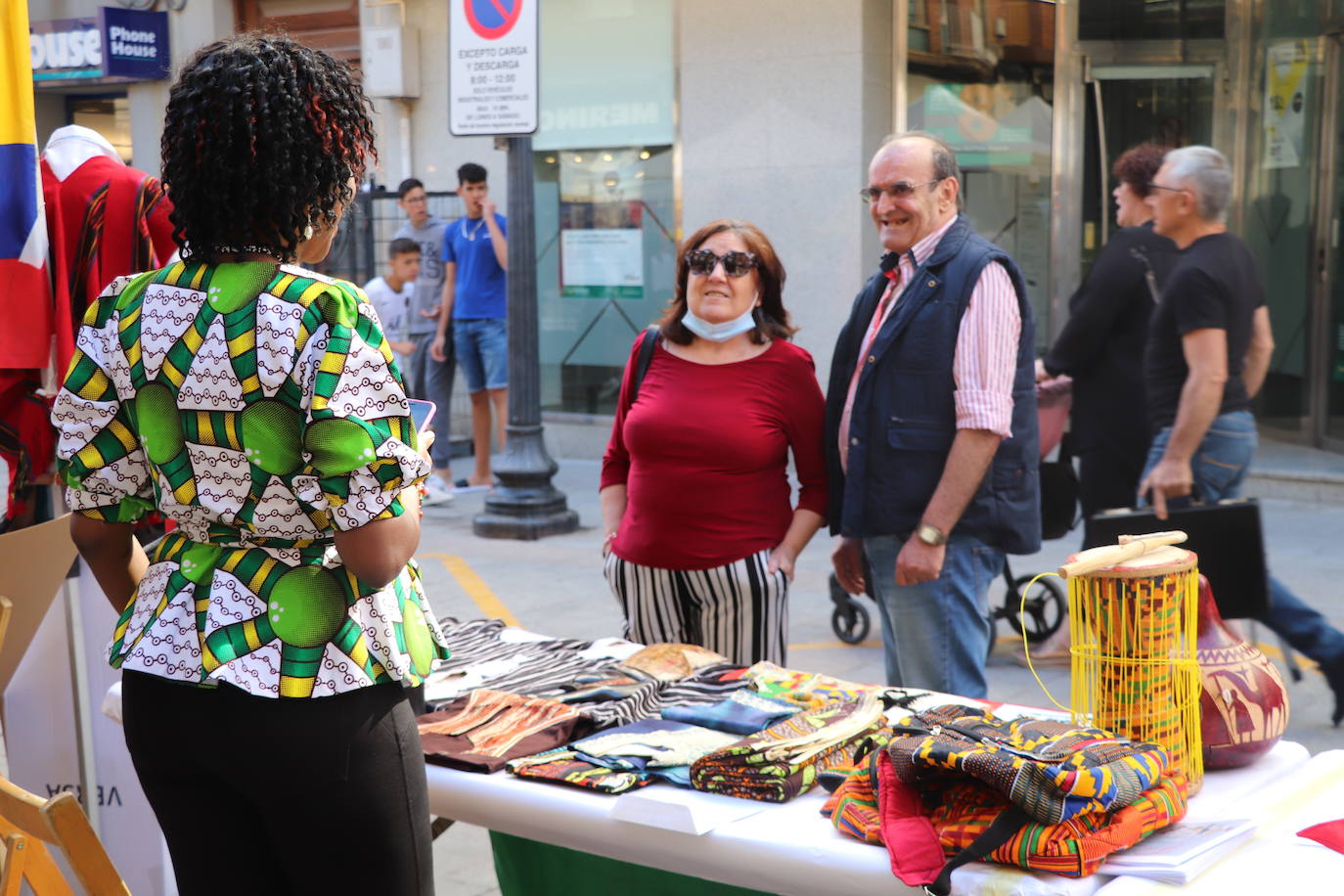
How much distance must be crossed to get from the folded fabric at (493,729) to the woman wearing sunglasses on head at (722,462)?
100 centimetres

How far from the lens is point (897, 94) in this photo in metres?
9.62

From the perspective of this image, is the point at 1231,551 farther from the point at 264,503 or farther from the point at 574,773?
the point at 264,503

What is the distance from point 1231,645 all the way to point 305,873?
1545 millimetres

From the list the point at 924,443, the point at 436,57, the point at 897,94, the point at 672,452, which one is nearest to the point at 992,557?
the point at 924,443

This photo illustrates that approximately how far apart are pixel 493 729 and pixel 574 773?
0.87 feet

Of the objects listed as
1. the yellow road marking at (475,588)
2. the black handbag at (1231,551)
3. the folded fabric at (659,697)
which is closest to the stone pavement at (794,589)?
the yellow road marking at (475,588)

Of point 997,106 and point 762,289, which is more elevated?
point 997,106

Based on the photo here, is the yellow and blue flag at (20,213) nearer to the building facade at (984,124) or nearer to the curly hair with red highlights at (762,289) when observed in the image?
the curly hair with red highlights at (762,289)

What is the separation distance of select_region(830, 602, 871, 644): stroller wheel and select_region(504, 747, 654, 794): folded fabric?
367cm

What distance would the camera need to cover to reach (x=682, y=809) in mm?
2373

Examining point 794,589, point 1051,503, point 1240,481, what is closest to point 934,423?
point 1240,481

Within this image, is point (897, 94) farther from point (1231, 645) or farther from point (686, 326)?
point (1231, 645)

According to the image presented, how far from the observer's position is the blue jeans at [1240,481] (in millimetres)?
5016

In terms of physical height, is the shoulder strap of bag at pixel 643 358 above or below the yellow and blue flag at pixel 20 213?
below
